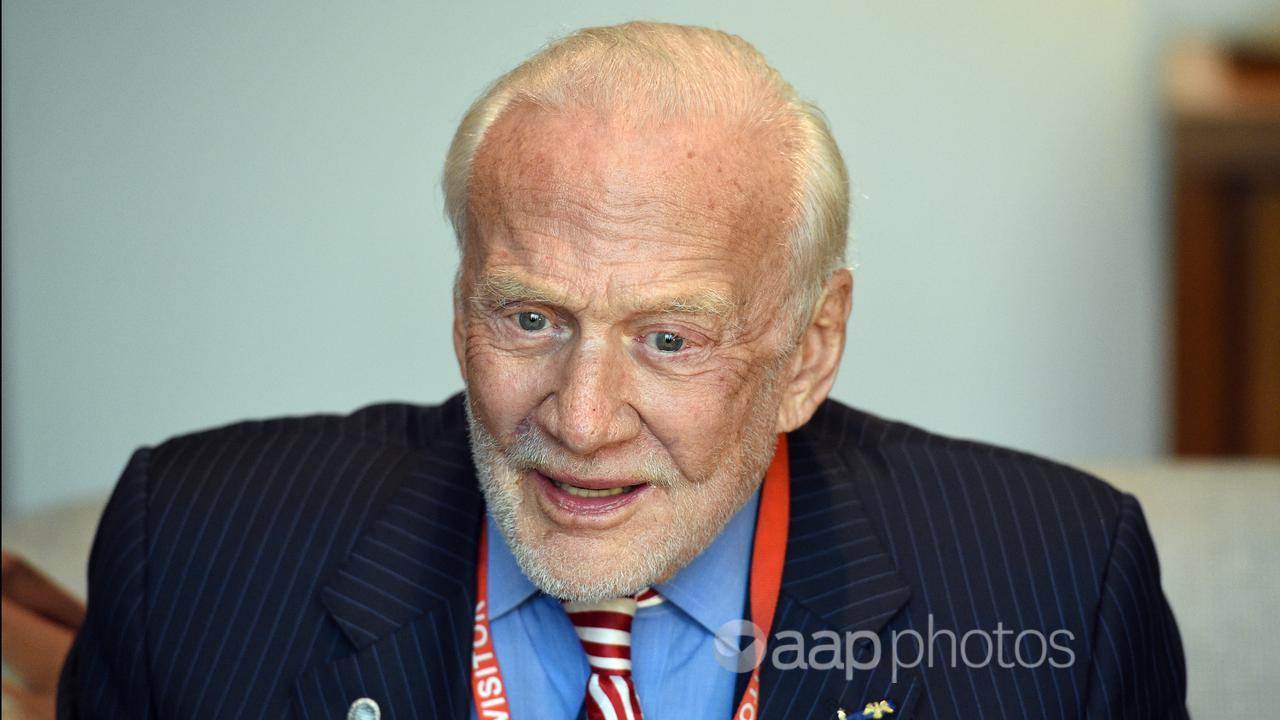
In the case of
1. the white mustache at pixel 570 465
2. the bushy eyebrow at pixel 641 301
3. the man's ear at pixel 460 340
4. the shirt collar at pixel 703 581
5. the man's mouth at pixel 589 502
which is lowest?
the shirt collar at pixel 703 581

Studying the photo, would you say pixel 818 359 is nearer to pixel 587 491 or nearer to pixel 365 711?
pixel 587 491

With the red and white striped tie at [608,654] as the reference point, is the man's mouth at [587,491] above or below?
above

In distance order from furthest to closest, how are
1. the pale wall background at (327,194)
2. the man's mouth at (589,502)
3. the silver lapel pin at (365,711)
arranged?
1. the pale wall background at (327,194)
2. the silver lapel pin at (365,711)
3. the man's mouth at (589,502)

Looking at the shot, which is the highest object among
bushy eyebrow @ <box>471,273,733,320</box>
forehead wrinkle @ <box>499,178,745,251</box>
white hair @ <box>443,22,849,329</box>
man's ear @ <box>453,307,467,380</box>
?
white hair @ <box>443,22,849,329</box>

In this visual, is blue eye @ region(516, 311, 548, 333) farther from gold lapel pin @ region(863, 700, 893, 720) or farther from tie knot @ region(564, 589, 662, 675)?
gold lapel pin @ region(863, 700, 893, 720)

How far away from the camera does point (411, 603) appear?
2.10 m

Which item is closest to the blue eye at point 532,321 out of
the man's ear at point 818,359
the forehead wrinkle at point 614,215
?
the forehead wrinkle at point 614,215

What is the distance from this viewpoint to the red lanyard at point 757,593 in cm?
201

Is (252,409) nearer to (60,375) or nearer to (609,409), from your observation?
(60,375)

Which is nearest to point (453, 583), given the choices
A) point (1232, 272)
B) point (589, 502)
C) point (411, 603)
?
point (411, 603)

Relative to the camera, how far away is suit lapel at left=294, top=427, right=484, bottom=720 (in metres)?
2.02

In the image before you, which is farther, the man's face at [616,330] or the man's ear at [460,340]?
the man's ear at [460,340]

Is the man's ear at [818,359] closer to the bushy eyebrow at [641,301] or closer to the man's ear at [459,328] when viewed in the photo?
the bushy eyebrow at [641,301]

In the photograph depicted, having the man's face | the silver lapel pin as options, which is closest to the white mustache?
the man's face
